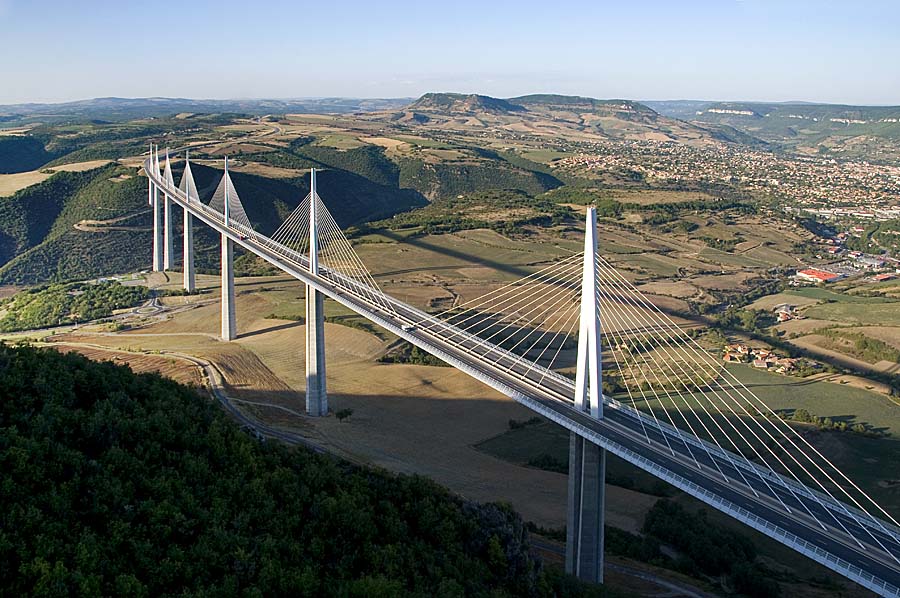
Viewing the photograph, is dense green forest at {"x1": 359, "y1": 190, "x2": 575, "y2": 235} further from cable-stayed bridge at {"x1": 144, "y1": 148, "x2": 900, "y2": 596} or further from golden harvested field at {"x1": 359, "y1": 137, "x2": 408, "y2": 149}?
golden harvested field at {"x1": 359, "y1": 137, "x2": 408, "y2": 149}

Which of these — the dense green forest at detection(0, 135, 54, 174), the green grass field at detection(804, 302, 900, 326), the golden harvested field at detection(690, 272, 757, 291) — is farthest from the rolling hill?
the green grass field at detection(804, 302, 900, 326)

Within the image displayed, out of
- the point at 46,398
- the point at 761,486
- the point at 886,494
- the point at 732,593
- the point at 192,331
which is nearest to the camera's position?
the point at 46,398

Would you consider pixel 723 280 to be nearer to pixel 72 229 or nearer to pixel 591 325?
pixel 591 325

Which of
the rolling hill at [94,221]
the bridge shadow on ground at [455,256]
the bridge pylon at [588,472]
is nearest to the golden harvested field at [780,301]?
the bridge shadow on ground at [455,256]

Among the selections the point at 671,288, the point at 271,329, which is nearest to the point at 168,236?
the point at 271,329

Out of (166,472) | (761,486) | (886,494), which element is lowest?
(886,494)

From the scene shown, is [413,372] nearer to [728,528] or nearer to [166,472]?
[728,528]

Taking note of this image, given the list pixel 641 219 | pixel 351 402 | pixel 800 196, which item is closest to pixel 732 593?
pixel 351 402

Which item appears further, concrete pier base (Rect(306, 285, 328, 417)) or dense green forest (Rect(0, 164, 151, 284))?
dense green forest (Rect(0, 164, 151, 284))
